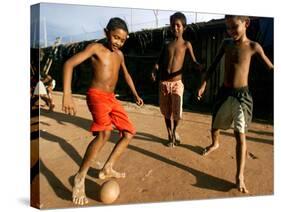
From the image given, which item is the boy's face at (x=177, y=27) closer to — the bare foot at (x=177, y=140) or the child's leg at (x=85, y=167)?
the bare foot at (x=177, y=140)

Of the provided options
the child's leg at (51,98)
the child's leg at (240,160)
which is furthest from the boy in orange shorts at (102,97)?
the child's leg at (240,160)

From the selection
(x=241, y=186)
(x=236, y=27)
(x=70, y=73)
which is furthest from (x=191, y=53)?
(x=241, y=186)

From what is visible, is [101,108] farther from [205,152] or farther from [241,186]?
[241,186]

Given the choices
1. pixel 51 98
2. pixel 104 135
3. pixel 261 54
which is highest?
pixel 261 54

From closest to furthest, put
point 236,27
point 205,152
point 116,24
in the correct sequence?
point 116,24, point 236,27, point 205,152

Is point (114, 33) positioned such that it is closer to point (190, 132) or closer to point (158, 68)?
point (158, 68)

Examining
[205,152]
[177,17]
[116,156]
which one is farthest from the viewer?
[205,152]

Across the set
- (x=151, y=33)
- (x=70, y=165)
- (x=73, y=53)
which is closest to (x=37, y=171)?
(x=70, y=165)

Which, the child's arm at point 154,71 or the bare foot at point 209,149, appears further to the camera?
the bare foot at point 209,149

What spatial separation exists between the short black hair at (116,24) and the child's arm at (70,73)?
27cm

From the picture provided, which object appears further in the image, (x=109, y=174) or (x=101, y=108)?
(x=109, y=174)

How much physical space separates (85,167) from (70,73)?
2.97 ft

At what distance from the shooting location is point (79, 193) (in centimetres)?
403

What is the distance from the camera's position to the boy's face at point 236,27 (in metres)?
4.66
